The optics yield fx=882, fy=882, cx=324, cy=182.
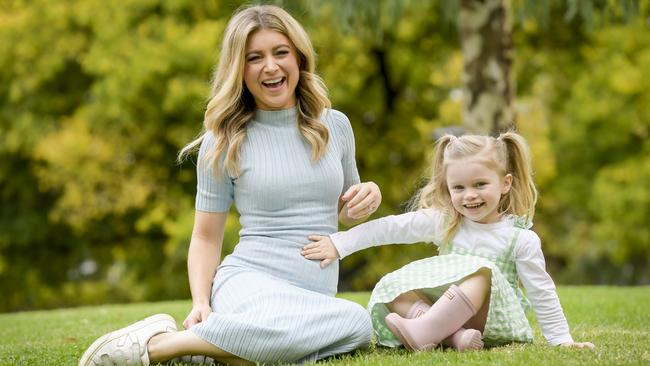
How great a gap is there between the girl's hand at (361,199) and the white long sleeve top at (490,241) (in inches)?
4.1

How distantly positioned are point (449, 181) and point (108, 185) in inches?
442

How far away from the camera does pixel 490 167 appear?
3768 millimetres

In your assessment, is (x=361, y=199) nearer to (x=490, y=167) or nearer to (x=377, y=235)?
(x=377, y=235)

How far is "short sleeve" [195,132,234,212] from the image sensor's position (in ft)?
12.6

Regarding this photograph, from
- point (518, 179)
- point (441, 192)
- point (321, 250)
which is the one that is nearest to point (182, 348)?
point (321, 250)

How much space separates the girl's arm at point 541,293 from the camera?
357 cm

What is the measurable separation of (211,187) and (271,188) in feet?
0.95

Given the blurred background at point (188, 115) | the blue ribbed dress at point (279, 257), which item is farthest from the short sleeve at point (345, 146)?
the blurred background at point (188, 115)

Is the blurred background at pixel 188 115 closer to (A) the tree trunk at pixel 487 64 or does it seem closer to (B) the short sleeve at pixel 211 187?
(A) the tree trunk at pixel 487 64

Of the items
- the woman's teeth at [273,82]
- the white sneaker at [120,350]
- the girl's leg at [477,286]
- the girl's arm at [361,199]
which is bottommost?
the white sneaker at [120,350]

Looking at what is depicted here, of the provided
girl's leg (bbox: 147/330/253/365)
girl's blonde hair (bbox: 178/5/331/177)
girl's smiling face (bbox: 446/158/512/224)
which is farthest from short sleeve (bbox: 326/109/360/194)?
girl's leg (bbox: 147/330/253/365)

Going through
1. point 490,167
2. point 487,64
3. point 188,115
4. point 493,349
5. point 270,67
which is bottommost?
point 493,349

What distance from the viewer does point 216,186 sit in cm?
384

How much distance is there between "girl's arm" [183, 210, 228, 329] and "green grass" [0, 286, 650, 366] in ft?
2.16
